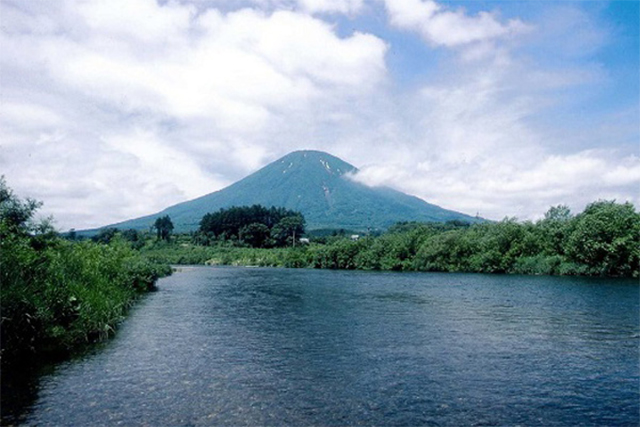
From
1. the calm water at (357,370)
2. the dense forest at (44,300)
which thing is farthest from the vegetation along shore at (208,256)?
the calm water at (357,370)

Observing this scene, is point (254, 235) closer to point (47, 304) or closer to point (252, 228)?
point (252, 228)

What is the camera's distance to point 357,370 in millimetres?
15070

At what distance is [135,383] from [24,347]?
4.82 metres

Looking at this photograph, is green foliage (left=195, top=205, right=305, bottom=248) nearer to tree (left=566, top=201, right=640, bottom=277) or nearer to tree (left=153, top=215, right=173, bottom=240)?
tree (left=153, top=215, right=173, bottom=240)

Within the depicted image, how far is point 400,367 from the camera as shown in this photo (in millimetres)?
15367

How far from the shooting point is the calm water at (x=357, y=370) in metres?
11.3

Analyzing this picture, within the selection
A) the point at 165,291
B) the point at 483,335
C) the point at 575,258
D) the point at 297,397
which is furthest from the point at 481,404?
the point at 575,258

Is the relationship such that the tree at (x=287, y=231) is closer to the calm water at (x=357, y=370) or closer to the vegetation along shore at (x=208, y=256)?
the vegetation along shore at (x=208, y=256)

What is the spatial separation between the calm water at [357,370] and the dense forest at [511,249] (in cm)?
2985

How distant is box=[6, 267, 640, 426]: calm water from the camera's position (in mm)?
11266

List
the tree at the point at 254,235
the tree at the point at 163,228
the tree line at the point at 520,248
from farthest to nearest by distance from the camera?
the tree at the point at 163,228 → the tree at the point at 254,235 → the tree line at the point at 520,248

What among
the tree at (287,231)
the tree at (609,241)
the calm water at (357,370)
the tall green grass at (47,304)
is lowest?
the calm water at (357,370)

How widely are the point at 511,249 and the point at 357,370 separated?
59.5m

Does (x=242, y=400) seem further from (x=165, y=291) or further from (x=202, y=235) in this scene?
(x=202, y=235)
